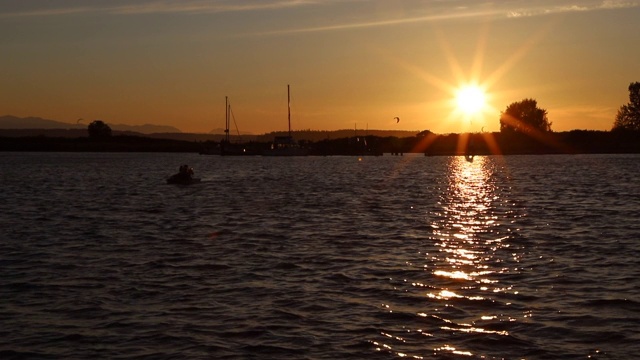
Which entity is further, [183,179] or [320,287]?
[183,179]

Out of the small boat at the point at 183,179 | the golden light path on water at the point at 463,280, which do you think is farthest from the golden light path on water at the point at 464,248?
the small boat at the point at 183,179

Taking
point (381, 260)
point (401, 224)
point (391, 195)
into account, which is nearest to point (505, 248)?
point (381, 260)

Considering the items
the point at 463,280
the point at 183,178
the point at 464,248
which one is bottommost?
the point at 464,248

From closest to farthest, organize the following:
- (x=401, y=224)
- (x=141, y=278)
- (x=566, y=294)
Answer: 1. (x=566, y=294)
2. (x=141, y=278)
3. (x=401, y=224)

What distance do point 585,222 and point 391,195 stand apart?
92.5 ft

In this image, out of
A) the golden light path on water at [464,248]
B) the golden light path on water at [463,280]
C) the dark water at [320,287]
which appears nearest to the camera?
the dark water at [320,287]

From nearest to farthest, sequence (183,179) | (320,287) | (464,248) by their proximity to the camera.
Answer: (320,287)
(464,248)
(183,179)

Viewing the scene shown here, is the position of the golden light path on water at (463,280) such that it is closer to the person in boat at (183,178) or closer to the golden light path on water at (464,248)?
the golden light path on water at (464,248)

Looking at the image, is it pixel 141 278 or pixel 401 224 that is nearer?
pixel 141 278

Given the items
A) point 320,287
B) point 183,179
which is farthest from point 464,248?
point 183,179

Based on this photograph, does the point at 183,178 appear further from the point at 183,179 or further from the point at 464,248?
the point at 464,248

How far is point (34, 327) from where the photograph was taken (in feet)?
62.2

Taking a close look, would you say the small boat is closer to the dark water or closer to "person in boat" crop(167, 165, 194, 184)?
"person in boat" crop(167, 165, 194, 184)

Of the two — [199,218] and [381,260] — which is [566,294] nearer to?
[381,260]
